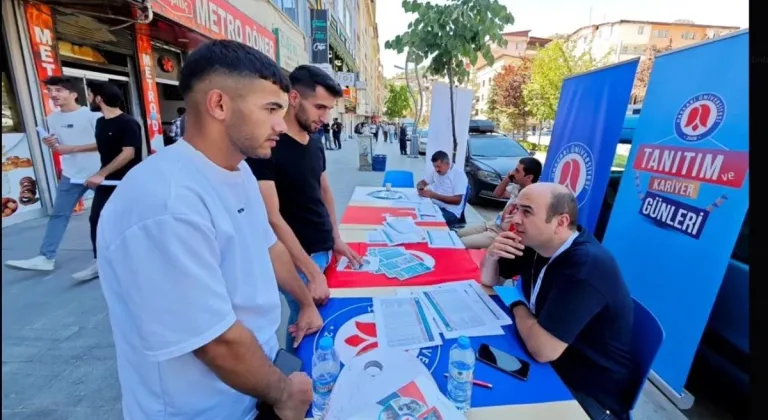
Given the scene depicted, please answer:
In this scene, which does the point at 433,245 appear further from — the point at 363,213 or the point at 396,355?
the point at 396,355

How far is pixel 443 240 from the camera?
2.82m

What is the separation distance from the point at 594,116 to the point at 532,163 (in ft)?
2.32

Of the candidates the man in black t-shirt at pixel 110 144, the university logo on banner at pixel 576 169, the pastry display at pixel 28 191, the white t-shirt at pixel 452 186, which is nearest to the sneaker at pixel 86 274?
the man in black t-shirt at pixel 110 144

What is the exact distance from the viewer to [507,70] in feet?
80.4

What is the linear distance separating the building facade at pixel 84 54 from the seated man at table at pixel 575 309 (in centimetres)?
410

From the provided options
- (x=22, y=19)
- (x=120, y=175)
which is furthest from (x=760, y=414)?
(x=22, y=19)

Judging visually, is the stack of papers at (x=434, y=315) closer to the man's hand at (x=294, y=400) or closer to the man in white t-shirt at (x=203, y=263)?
the man's hand at (x=294, y=400)

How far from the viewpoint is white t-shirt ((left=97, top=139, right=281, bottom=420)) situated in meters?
0.95

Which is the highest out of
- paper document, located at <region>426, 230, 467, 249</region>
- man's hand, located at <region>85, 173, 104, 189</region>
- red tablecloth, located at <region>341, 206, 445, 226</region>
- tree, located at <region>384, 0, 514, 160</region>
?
tree, located at <region>384, 0, 514, 160</region>

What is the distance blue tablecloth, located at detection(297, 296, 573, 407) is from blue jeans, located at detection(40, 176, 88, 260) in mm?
3322

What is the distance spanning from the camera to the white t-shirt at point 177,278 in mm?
949

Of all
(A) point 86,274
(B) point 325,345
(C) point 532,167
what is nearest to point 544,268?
(B) point 325,345

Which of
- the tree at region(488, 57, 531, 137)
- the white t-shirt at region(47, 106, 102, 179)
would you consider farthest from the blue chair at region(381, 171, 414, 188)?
the tree at region(488, 57, 531, 137)

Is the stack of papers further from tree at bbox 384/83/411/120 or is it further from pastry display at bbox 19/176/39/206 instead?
tree at bbox 384/83/411/120
